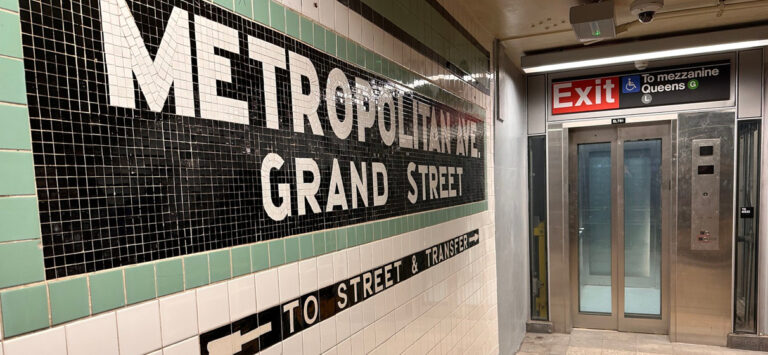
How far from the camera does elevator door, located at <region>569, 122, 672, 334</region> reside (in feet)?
15.6

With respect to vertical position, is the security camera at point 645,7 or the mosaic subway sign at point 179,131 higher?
the security camera at point 645,7

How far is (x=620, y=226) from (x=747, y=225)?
1.11 metres

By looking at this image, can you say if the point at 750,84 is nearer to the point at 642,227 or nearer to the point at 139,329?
the point at 642,227

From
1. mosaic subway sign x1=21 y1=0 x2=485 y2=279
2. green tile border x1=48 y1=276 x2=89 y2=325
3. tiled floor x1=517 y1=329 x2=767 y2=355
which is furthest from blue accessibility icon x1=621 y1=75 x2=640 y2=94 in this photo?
green tile border x1=48 y1=276 x2=89 y2=325

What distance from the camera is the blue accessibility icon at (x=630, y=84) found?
463cm

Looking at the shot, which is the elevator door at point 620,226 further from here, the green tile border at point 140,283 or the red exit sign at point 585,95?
the green tile border at point 140,283

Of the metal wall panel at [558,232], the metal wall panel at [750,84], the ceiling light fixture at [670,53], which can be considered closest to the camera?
the ceiling light fixture at [670,53]

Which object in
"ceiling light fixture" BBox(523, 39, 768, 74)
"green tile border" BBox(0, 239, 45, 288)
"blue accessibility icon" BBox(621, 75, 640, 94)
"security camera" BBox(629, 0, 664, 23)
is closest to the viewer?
"green tile border" BBox(0, 239, 45, 288)

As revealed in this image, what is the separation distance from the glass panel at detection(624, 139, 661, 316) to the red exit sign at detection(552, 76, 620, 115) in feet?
1.78

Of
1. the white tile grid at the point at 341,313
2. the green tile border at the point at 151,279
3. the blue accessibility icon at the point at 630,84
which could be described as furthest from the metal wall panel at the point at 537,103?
the green tile border at the point at 151,279

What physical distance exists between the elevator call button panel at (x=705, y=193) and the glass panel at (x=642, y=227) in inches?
14.2

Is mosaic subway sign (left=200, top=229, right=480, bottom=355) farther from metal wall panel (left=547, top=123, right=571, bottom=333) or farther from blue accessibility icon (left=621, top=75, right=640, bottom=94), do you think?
blue accessibility icon (left=621, top=75, right=640, bottom=94)

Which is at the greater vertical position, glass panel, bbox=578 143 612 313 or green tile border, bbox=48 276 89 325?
green tile border, bbox=48 276 89 325

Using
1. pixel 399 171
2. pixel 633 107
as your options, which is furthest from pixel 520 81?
pixel 399 171
